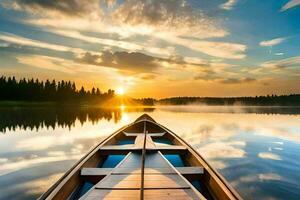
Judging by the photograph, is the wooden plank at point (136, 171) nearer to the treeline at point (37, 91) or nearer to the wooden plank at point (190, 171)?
the wooden plank at point (190, 171)

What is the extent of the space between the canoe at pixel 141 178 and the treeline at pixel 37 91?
96370 mm

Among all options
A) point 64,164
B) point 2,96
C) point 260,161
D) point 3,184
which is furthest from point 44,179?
point 2,96

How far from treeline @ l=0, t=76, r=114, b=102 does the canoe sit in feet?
316

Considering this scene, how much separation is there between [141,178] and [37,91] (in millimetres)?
106217

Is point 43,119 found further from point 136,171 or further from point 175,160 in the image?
point 136,171

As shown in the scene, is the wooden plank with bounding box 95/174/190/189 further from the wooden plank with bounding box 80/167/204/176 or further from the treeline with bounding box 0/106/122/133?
the treeline with bounding box 0/106/122/133

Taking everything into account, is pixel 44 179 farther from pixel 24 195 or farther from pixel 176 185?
pixel 176 185

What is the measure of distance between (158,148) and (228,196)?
412 centimetres

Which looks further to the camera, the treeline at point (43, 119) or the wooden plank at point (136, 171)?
the treeline at point (43, 119)

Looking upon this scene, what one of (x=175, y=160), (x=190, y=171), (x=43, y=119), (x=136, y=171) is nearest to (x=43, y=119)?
(x=43, y=119)

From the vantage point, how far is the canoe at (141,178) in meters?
5.18

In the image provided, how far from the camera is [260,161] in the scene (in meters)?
13.4

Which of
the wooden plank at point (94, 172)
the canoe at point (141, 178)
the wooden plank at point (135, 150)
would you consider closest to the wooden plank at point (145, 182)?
the canoe at point (141, 178)

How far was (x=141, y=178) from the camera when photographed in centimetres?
534
